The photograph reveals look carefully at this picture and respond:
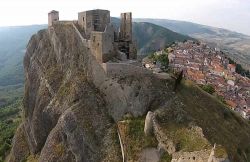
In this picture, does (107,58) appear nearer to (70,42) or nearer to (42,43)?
(70,42)

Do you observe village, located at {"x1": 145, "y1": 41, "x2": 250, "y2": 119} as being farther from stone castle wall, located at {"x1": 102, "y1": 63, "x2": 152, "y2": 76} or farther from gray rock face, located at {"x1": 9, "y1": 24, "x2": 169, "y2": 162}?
stone castle wall, located at {"x1": 102, "y1": 63, "x2": 152, "y2": 76}

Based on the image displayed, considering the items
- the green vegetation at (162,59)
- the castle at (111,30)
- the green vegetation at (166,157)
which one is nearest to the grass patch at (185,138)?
the green vegetation at (166,157)

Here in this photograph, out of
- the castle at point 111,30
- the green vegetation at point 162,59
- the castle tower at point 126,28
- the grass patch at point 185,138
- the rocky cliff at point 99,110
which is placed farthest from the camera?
the green vegetation at point 162,59

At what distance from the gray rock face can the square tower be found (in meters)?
3.04

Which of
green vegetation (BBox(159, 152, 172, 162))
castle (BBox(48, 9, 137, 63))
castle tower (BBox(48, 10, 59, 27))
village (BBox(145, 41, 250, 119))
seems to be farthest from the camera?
village (BBox(145, 41, 250, 119))

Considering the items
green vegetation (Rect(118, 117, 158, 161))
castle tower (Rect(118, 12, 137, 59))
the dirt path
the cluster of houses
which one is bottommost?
the cluster of houses

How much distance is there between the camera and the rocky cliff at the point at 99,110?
6575 centimetres

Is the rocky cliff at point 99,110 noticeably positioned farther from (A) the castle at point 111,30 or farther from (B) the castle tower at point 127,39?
(B) the castle tower at point 127,39

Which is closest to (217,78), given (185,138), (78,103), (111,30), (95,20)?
(95,20)

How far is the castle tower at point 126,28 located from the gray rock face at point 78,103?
871cm

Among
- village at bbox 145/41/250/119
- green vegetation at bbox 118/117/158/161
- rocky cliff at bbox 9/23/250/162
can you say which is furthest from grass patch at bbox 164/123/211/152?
village at bbox 145/41/250/119

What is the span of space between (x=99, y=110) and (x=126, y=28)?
778 inches

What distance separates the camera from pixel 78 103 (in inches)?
2852

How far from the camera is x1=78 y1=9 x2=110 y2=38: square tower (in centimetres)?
7962
